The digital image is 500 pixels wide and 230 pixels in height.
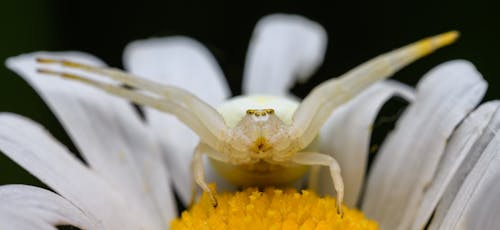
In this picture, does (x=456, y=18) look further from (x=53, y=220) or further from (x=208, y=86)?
(x=53, y=220)

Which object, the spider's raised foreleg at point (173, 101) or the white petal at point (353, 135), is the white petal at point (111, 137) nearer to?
the spider's raised foreleg at point (173, 101)

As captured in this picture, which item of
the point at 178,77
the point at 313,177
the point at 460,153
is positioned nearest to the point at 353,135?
the point at 313,177

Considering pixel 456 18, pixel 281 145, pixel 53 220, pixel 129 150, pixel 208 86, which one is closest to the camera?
pixel 53 220

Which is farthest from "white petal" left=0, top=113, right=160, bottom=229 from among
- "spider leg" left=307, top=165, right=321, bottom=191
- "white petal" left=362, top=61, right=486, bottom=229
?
"white petal" left=362, top=61, right=486, bottom=229

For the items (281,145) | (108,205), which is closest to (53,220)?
(108,205)

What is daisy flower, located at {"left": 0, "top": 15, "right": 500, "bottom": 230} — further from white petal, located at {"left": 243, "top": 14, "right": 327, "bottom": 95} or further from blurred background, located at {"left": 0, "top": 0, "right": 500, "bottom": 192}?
blurred background, located at {"left": 0, "top": 0, "right": 500, "bottom": 192}

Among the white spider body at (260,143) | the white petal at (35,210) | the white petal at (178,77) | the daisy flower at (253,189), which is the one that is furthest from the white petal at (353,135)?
the white petal at (35,210)
